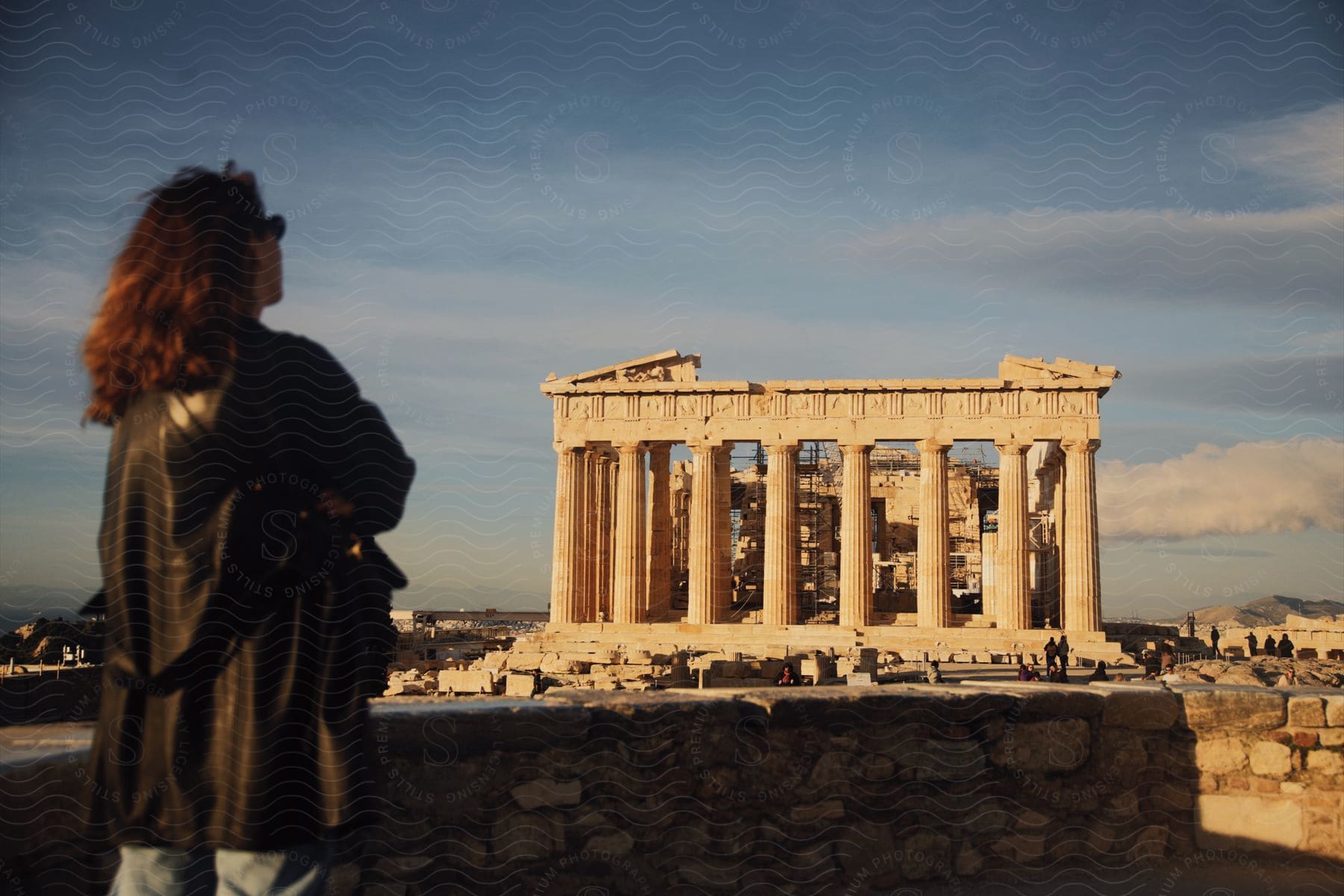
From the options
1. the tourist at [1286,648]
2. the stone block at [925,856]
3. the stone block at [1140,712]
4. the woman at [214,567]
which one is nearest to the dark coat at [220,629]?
the woman at [214,567]

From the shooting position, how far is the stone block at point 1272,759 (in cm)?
865

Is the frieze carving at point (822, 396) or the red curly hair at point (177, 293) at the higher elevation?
the frieze carving at point (822, 396)

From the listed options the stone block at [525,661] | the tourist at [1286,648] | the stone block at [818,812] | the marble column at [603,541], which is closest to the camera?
the stone block at [818,812]

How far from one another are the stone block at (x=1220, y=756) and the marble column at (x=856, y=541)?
33843mm

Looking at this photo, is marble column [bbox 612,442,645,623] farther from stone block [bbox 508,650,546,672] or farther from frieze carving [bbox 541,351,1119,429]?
stone block [bbox 508,650,546,672]

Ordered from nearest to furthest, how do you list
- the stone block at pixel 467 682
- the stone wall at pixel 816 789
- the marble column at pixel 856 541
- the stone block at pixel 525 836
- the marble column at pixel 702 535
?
the stone wall at pixel 816 789
the stone block at pixel 525 836
the stone block at pixel 467 682
the marble column at pixel 856 541
the marble column at pixel 702 535

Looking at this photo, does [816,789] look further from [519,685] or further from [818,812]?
[519,685]

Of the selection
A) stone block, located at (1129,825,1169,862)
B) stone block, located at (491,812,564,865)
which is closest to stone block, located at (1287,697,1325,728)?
stone block, located at (1129,825,1169,862)

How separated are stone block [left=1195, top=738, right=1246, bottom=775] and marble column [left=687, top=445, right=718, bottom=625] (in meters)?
35.3

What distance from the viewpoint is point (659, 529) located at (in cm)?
4888

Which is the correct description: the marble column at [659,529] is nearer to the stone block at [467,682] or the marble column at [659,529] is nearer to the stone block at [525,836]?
the stone block at [467,682]

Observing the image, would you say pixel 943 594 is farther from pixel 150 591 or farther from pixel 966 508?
pixel 150 591

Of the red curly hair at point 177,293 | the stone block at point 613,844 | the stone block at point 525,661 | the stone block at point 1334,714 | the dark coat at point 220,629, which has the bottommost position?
the stone block at point 525,661

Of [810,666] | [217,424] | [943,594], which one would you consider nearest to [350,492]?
[217,424]
